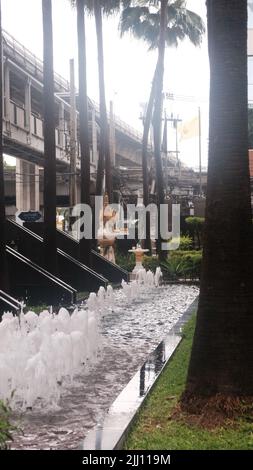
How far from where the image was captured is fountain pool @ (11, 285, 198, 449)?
6332mm

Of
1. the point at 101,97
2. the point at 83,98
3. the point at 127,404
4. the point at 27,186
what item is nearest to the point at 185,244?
the point at 101,97

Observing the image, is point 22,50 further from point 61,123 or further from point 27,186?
point 27,186

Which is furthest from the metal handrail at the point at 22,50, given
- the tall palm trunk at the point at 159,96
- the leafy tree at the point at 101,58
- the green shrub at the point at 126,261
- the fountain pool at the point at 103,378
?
the fountain pool at the point at 103,378

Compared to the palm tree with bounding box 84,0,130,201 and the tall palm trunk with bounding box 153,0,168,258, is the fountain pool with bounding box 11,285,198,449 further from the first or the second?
the palm tree with bounding box 84,0,130,201

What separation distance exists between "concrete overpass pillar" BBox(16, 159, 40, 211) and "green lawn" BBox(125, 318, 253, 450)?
124ft

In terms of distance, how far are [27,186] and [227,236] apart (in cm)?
4014

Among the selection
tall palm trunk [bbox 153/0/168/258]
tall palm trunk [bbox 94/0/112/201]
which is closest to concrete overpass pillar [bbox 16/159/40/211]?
tall palm trunk [bbox 94/0/112/201]

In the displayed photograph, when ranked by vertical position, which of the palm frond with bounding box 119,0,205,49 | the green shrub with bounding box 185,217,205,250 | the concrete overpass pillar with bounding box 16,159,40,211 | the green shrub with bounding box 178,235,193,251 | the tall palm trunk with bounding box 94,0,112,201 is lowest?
the green shrub with bounding box 178,235,193,251

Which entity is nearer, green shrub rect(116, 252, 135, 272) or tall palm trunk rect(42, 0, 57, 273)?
tall palm trunk rect(42, 0, 57, 273)

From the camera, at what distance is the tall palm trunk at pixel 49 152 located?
18.7 m

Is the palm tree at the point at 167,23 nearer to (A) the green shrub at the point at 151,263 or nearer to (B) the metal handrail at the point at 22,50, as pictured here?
(B) the metal handrail at the point at 22,50

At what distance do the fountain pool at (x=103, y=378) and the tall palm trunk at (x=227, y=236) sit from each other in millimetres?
Result: 1142

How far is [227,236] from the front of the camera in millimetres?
6891
